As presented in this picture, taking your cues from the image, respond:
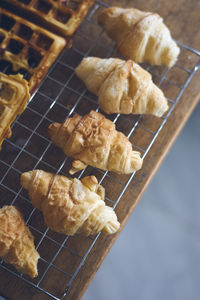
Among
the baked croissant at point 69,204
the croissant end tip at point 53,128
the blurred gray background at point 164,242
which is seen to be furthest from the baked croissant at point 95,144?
the blurred gray background at point 164,242

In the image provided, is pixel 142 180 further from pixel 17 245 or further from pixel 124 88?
pixel 17 245

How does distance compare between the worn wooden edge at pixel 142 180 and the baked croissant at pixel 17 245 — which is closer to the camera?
the baked croissant at pixel 17 245

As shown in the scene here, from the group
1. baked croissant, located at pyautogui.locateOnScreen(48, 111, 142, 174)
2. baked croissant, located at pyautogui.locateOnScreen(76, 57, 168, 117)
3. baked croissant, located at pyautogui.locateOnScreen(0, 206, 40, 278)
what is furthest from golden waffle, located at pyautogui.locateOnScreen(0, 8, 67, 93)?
baked croissant, located at pyautogui.locateOnScreen(0, 206, 40, 278)

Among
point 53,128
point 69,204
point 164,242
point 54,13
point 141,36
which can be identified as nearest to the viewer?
point 69,204

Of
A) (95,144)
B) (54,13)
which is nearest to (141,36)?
(54,13)

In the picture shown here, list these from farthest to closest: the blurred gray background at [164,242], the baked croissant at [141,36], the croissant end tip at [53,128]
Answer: the blurred gray background at [164,242] < the baked croissant at [141,36] < the croissant end tip at [53,128]

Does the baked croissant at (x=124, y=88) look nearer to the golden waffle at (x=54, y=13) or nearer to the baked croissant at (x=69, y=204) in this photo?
the golden waffle at (x=54, y=13)

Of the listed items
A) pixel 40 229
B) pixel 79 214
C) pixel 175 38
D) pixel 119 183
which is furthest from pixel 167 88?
pixel 40 229
